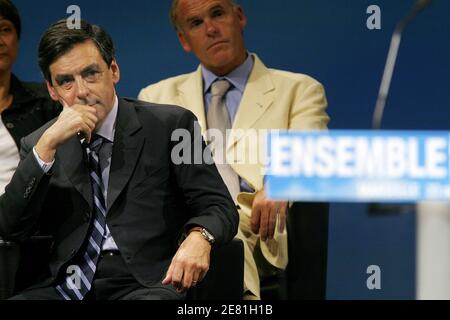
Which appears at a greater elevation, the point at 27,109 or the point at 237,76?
the point at 237,76

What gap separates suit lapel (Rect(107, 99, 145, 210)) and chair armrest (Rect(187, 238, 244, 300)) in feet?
1.30

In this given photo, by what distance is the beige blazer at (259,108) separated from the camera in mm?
3238

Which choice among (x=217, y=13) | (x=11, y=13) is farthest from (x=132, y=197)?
(x=11, y=13)

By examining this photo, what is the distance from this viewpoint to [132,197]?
113 inches

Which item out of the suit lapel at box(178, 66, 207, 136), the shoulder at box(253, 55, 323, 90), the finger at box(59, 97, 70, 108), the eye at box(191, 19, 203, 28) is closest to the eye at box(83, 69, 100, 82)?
the finger at box(59, 97, 70, 108)

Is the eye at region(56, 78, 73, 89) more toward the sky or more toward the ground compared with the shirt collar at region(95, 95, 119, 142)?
more toward the sky

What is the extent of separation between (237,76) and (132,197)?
0.81m

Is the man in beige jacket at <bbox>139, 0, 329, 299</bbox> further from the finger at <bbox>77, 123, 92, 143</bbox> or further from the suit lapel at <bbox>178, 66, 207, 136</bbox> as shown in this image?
the finger at <bbox>77, 123, 92, 143</bbox>

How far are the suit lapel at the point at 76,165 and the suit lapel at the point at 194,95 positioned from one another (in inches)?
21.6

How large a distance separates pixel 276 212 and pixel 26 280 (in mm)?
948

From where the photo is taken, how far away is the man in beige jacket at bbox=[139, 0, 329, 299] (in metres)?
3.21

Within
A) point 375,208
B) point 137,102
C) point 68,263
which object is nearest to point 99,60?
point 137,102

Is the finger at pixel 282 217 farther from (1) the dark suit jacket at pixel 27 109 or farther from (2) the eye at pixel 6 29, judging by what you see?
(2) the eye at pixel 6 29

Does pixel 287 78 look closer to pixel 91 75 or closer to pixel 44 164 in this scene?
pixel 91 75
